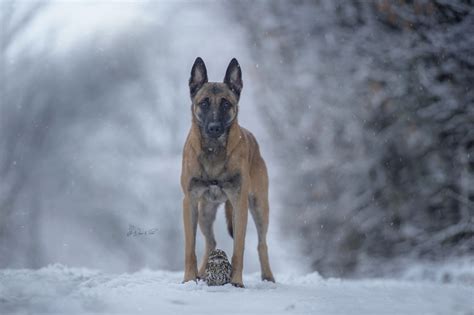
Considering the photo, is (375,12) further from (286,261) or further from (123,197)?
(123,197)

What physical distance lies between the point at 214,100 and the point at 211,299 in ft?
5.65

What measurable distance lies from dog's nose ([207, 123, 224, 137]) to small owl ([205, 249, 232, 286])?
3.34 feet

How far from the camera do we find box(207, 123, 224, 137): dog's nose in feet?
14.7

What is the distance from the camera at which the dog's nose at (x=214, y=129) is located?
4.48 m

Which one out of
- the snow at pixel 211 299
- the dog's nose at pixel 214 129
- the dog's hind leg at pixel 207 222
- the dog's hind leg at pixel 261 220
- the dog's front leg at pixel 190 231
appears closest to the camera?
the snow at pixel 211 299

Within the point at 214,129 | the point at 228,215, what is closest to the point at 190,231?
the point at 228,215

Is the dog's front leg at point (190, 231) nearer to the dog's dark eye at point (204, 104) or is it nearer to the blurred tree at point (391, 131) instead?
the dog's dark eye at point (204, 104)

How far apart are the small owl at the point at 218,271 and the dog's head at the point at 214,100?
1013 mm

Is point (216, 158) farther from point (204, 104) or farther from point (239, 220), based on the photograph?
point (239, 220)

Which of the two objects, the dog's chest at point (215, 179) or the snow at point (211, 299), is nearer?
the snow at point (211, 299)

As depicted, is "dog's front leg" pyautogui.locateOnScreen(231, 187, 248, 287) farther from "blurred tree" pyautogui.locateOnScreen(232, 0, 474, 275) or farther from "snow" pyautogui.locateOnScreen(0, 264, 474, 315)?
"blurred tree" pyautogui.locateOnScreen(232, 0, 474, 275)

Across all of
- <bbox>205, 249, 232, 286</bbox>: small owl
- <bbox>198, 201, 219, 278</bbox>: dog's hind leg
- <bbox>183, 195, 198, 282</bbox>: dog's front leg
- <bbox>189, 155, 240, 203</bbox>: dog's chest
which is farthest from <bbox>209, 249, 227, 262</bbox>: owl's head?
<bbox>198, 201, 219, 278</bbox>: dog's hind leg

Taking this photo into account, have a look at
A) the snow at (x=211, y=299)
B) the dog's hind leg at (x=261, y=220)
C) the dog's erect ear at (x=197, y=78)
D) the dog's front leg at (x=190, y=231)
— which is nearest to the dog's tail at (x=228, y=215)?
the dog's hind leg at (x=261, y=220)

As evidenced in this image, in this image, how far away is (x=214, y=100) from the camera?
15.2 ft
